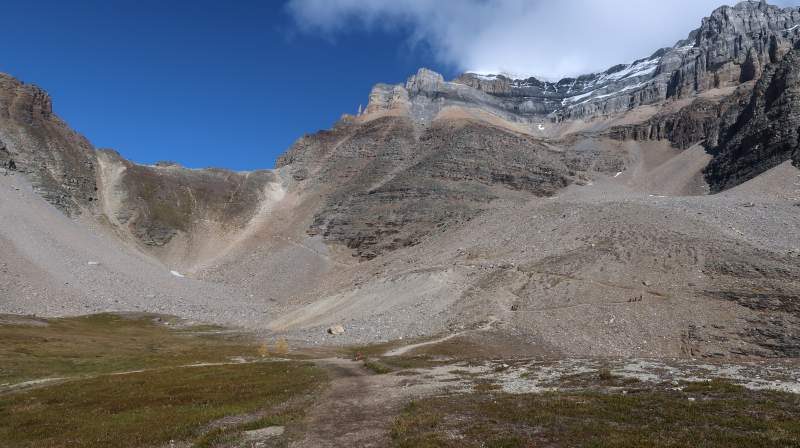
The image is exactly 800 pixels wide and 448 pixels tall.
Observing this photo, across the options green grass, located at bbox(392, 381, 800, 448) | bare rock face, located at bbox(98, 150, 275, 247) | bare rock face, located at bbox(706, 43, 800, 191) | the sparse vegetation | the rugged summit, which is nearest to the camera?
green grass, located at bbox(392, 381, 800, 448)

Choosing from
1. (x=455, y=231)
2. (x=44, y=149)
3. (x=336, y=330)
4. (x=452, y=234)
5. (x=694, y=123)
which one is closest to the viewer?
(x=336, y=330)

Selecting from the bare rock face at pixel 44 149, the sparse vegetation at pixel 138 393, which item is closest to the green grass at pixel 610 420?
the sparse vegetation at pixel 138 393

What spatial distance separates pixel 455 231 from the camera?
121375mm

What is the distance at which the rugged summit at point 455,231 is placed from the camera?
57969mm

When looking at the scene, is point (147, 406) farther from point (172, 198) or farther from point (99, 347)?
point (172, 198)

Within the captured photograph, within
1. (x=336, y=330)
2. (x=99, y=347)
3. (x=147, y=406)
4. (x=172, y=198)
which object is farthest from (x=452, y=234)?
(x=147, y=406)

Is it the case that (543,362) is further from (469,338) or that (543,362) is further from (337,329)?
(337,329)

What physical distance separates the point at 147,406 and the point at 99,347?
36806mm

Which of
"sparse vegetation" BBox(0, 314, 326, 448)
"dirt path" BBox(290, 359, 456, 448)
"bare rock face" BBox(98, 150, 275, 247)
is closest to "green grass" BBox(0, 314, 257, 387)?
"sparse vegetation" BBox(0, 314, 326, 448)

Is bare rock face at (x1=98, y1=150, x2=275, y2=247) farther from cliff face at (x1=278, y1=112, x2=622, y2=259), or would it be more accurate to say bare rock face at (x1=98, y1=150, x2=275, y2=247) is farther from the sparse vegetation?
the sparse vegetation

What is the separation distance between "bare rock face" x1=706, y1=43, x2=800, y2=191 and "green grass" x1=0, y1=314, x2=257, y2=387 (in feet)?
404

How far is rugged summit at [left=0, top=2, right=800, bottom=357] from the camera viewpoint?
58.0 meters

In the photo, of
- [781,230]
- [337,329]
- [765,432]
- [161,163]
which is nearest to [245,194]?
[161,163]

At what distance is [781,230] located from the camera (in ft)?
261
